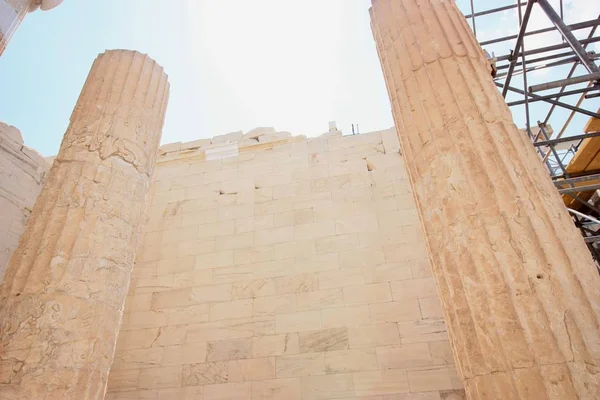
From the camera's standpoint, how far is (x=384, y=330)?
6742 mm

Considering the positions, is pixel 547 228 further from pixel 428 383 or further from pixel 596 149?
pixel 596 149

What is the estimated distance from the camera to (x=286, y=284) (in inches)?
297

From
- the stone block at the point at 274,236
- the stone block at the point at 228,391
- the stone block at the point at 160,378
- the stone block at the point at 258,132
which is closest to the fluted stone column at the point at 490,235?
the stone block at the point at 274,236

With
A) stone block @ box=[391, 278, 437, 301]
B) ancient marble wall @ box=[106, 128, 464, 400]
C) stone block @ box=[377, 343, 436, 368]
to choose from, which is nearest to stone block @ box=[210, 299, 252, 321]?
ancient marble wall @ box=[106, 128, 464, 400]

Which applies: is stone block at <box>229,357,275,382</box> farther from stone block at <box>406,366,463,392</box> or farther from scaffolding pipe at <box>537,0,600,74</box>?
scaffolding pipe at <box>537,0,600,74</box>

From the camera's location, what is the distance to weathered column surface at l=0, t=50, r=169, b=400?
365 cm

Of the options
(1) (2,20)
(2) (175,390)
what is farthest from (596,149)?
(1) (2,20)

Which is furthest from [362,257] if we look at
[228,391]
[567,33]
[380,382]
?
[567,33]

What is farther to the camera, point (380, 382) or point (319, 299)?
point (319, 299)

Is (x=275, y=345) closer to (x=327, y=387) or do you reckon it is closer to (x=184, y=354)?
(x=327, y=387)

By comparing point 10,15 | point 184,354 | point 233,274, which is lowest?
point 184,354

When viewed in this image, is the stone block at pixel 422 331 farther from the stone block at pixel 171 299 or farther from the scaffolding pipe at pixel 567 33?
the scaffolding pipe at pixel 567 33

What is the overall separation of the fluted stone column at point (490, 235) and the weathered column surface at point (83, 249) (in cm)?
335

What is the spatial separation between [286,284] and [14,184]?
20.1ft
